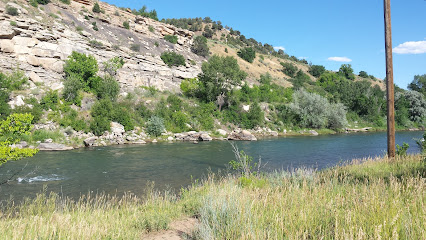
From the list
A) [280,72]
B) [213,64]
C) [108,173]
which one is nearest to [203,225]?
[108,173]

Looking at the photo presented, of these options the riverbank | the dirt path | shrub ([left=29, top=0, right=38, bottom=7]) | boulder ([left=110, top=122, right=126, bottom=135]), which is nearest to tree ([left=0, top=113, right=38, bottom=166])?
the dirt path

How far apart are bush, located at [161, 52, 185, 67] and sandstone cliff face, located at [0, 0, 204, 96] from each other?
1108mm

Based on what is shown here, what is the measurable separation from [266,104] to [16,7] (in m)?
39.9

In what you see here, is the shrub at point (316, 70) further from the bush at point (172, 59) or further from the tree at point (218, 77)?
the bush at point (172, 59)

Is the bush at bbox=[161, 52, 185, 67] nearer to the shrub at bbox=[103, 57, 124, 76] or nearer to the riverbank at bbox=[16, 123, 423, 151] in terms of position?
the shrub at bbox=[103, 57, 124, 76]

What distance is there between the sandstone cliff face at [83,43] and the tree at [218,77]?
6111 millimetres

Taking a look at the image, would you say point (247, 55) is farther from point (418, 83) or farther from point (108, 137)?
point (108, 137)

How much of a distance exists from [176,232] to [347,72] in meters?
91.0

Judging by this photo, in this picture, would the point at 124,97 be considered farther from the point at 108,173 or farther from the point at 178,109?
the point at 108,173

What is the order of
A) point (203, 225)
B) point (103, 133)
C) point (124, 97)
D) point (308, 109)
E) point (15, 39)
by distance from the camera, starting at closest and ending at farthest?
point (203, 225) → point (103, 133) → point (15, 39) → point (124, 97) → point (308, 109)

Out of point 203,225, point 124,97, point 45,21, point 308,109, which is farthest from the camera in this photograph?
point 308,109

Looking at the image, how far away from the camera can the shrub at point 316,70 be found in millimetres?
76438

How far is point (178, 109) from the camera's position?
34438 millimetres

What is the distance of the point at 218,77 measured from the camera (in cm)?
3803
